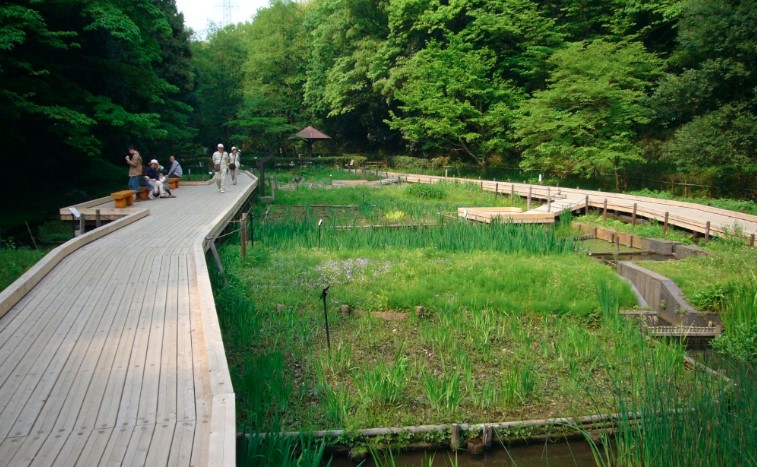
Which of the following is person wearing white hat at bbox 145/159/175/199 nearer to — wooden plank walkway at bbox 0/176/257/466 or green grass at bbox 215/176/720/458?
green grass at bbox 215/176/720/458

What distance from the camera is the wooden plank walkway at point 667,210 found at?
13.7m

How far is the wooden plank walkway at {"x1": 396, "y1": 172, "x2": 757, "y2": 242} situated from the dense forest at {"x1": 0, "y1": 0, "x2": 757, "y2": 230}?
1.83 m

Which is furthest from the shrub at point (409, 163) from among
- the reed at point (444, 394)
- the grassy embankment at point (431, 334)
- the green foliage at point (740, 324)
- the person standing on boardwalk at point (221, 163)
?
the reed at point (444, 394)

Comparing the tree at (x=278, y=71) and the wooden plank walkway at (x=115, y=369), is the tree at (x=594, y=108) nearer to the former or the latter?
the wooden plank walkway at (x=115, y=369)

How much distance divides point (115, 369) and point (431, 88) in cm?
2732

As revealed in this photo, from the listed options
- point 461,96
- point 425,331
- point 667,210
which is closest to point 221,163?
point 425,331

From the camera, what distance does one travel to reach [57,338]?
5531mm

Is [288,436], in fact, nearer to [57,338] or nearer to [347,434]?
[347,434]

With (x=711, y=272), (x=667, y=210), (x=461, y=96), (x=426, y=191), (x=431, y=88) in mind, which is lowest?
(x=711, y=272)

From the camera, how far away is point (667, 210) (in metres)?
16.6

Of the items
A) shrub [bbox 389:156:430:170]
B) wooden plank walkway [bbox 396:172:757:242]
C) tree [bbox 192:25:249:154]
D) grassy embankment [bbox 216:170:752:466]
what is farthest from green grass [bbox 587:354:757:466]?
tree [bbox 192:25:249:154]

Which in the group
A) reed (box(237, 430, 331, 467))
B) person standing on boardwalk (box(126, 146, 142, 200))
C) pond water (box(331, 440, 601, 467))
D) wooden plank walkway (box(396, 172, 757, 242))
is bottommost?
pond water (box(331, 440, 601, 467))

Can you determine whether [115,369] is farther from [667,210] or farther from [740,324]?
[667,210]

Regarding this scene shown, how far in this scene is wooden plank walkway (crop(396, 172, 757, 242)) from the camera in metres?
13.7
